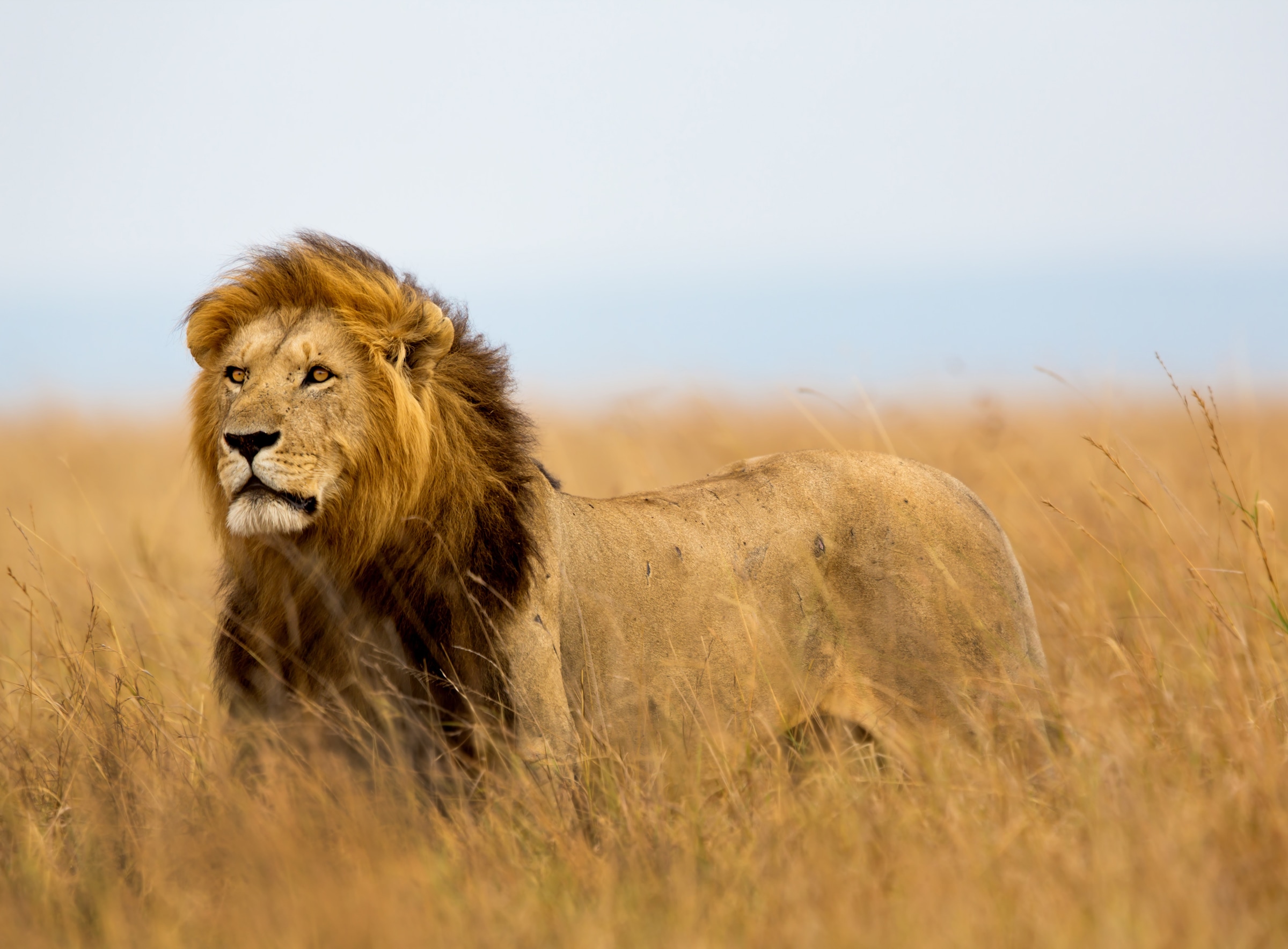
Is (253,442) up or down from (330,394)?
down

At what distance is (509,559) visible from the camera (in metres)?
3.48

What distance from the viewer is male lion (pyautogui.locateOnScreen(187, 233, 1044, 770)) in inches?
134

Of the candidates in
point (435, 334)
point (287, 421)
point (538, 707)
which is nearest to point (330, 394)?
point (287, 421)

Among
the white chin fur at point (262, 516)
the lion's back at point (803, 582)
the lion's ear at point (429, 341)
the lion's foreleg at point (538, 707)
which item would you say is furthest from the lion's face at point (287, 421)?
the lion's back at point (803, 582)

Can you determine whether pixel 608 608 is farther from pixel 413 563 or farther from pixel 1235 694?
pixel 1235 694

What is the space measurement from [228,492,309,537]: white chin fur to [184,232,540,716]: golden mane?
0.15 metres

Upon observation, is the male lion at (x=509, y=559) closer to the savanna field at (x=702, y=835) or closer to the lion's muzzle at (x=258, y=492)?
the lion's muzzle at (x=258, y=492)

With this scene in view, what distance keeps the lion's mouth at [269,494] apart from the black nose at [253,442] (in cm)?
6

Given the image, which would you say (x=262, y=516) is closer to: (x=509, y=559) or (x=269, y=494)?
(x=269, y=494)

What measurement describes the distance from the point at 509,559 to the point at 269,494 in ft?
2.34

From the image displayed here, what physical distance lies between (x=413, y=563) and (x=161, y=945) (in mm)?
1273

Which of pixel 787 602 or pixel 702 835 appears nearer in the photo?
pixel 702 835

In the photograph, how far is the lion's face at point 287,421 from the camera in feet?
10.7

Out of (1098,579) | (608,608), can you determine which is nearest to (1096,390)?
(1098,579)
